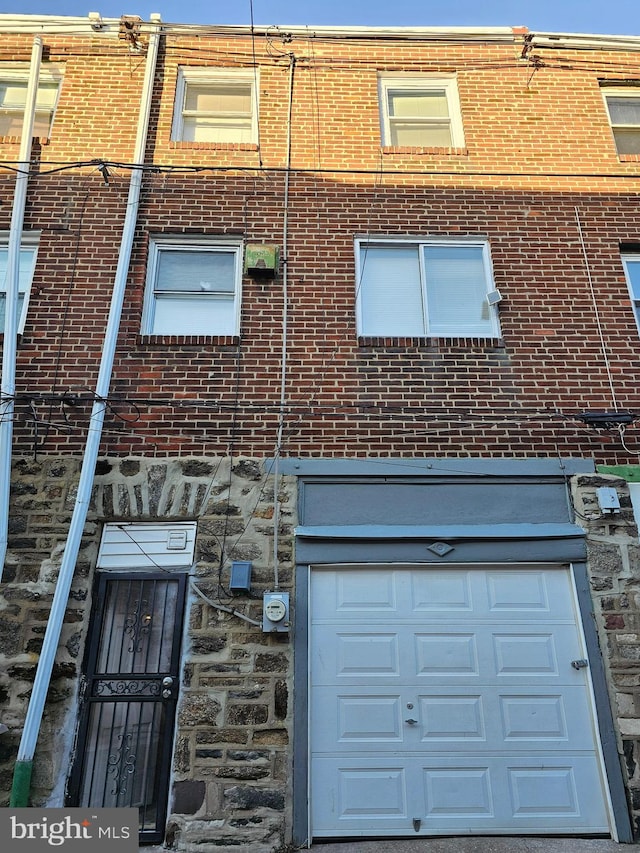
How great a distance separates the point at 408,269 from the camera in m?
7.24

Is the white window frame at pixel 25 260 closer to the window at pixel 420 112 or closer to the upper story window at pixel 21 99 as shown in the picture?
the upper story window at pixel 21 99

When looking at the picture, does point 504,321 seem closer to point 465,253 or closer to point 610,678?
point 465,253

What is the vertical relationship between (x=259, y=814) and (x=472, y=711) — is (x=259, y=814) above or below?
below

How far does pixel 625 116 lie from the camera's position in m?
8.31

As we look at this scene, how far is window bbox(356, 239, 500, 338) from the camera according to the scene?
6914mm

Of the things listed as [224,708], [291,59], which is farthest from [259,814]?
[291,59]

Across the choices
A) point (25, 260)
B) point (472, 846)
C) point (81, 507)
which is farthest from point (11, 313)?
point (472, 846)

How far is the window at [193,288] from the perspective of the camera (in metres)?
→ 6.84

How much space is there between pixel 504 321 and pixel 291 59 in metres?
4.47

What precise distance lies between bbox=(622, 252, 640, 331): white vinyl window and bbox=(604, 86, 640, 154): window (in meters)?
1.69

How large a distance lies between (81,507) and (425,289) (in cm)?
422

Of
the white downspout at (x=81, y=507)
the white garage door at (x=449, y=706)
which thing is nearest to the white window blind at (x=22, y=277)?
the white downspout at (x=81, y=507)

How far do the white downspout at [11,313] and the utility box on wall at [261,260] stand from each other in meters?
2.35

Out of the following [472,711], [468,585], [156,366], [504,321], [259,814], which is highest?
[504,321]
